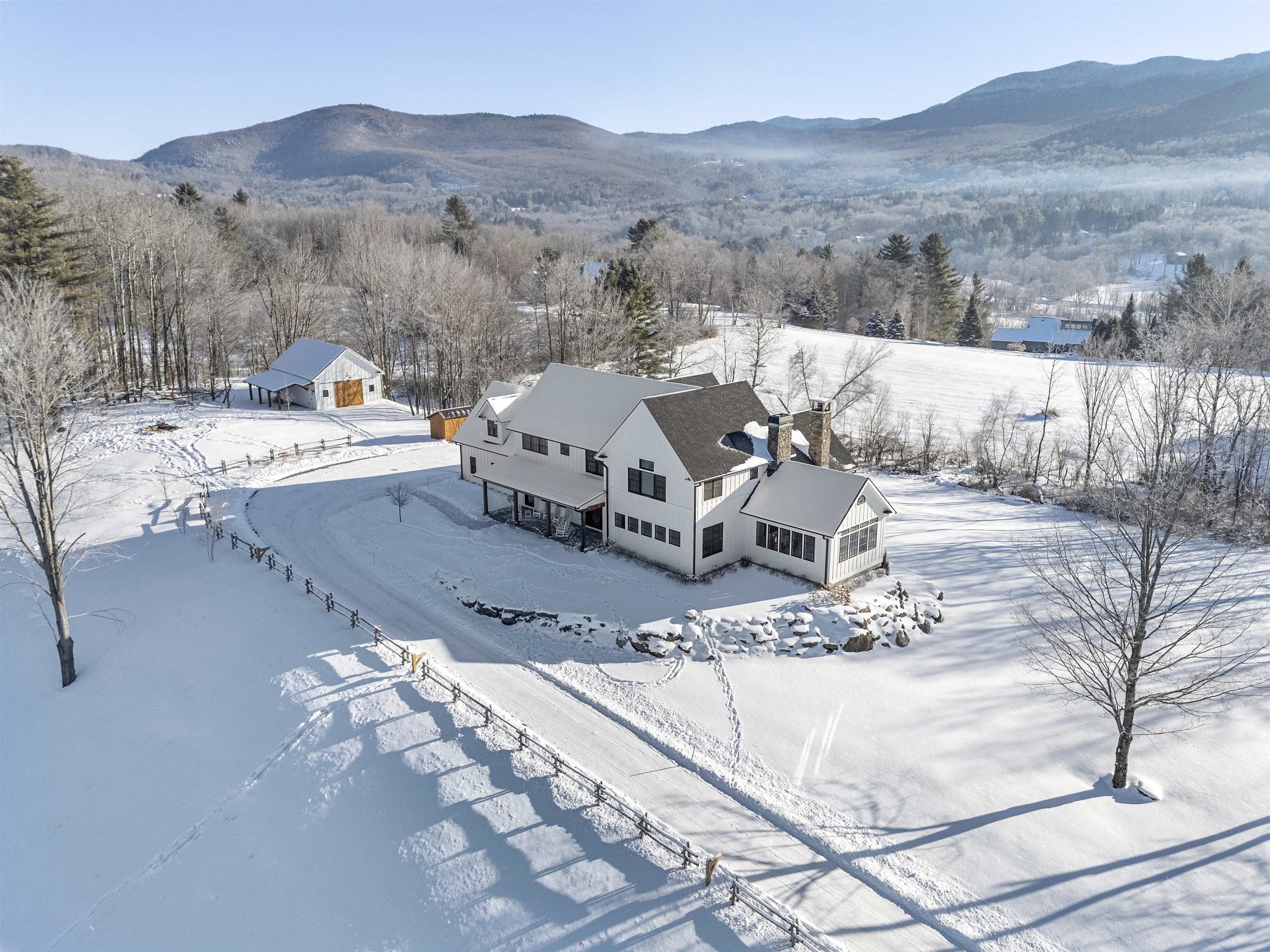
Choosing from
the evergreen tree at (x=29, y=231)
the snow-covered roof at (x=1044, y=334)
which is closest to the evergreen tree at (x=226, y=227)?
the evergreen tree at (x=29, y=231)

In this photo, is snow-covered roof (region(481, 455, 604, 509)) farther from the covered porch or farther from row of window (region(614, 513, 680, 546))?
row of window (region(614, 513, 680, 546))

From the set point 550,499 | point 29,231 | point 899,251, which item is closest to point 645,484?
point 550,499

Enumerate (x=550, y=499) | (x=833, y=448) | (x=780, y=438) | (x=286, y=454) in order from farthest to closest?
(x=286, y=454) < (x=833, y=448) < (x=550, y=499) < (x=780, y=438)

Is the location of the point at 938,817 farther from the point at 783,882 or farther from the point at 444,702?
the point at 444,702

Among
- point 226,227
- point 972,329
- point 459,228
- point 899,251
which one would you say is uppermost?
point 459,228

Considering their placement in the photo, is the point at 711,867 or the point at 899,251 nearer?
the point at 711,867

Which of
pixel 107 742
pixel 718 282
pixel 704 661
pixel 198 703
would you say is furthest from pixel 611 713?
pixel 718 282

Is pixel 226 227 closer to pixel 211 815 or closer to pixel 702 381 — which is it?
pixel 702 381
